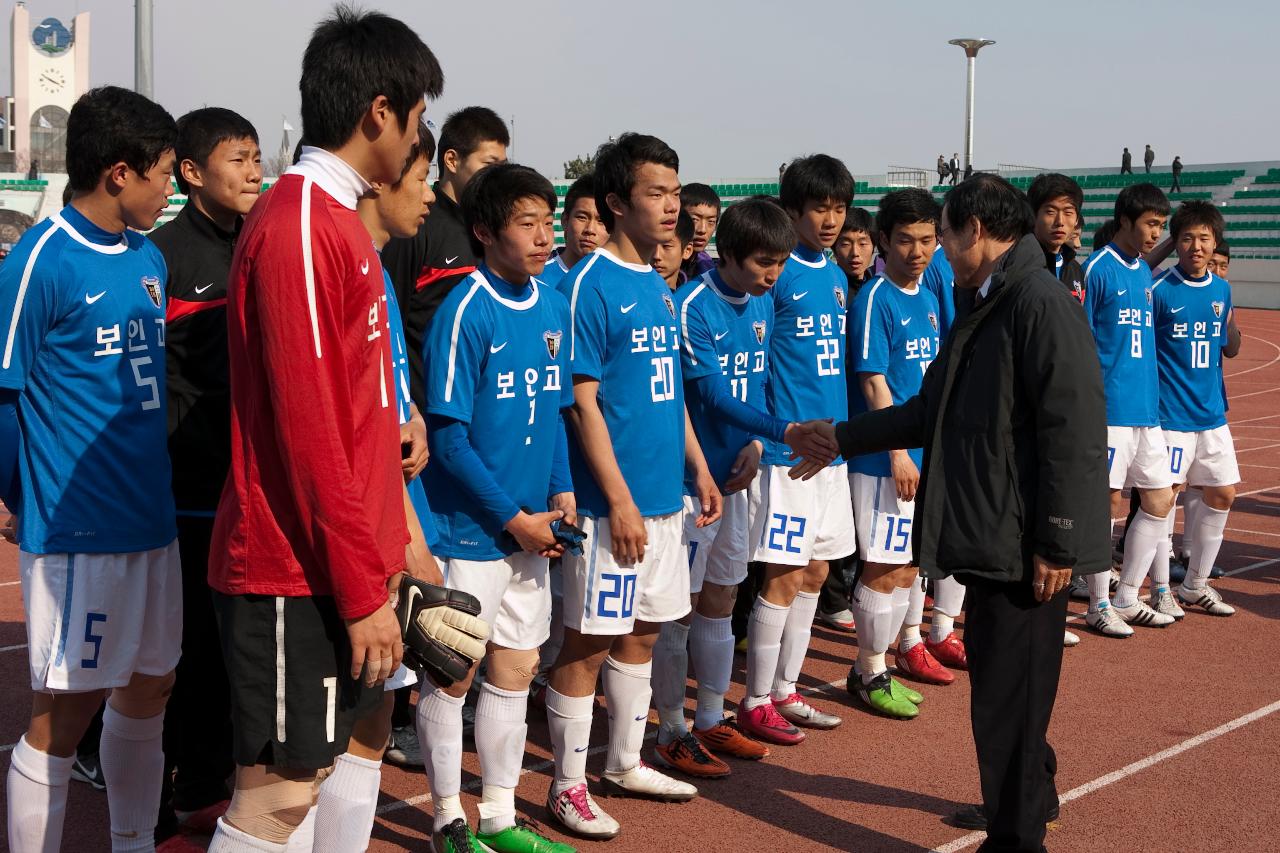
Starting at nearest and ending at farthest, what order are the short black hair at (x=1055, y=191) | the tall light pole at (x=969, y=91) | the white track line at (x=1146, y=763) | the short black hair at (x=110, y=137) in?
1. the short black hair at (x=110, y=137)
2. the white track line at (x=1146, y=763)
3. the short black hair at (x=1055, y=191)
4. the tall light pole at (x=969, y=91)

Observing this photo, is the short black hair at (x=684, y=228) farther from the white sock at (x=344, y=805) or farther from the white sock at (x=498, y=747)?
the white sock at (x=344, y=805)

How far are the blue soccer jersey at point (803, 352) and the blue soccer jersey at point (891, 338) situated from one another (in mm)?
289

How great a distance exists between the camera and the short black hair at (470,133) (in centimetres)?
571

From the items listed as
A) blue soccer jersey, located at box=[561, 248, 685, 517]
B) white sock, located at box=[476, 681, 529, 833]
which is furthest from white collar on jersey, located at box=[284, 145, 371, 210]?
white sock, located at box=[476, 681, 529, 833]

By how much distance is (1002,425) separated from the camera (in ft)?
12.5

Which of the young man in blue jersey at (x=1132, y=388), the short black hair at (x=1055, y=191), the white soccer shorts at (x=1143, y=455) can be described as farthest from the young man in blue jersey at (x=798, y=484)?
the white soccer shorts at (x=1143, y=455)

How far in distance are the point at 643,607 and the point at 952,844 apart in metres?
1.31

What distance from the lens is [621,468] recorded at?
14.3ft

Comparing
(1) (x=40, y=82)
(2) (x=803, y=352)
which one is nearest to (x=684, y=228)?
(2) (x=803, y=352)

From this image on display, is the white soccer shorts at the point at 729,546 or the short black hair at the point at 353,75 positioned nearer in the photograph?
the short black hair at the point at 353,75

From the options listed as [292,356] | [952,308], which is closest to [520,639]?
[292,356]

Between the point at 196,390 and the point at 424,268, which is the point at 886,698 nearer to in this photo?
the point at 424,268

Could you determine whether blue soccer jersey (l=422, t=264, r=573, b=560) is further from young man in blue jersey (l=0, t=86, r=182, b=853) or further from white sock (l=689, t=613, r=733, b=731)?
white sock (l=689, t=613, r=733, b=731)

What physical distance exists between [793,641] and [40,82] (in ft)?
310
